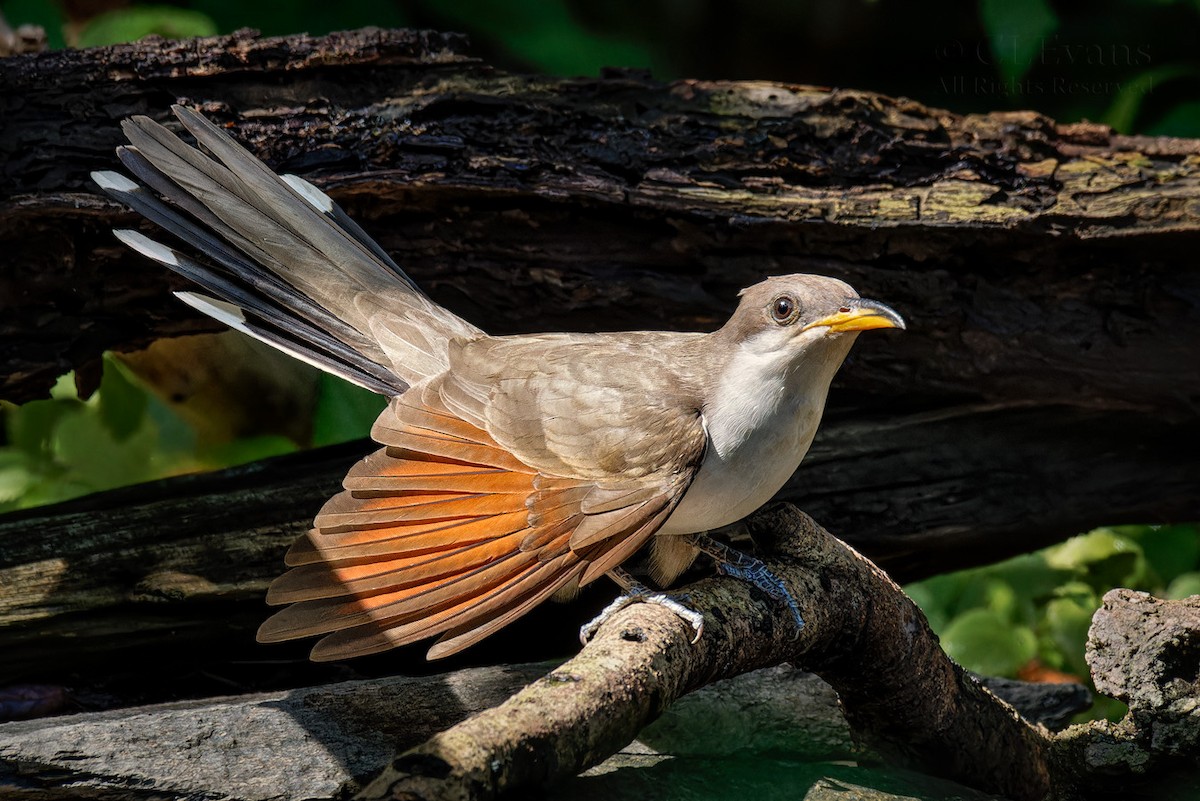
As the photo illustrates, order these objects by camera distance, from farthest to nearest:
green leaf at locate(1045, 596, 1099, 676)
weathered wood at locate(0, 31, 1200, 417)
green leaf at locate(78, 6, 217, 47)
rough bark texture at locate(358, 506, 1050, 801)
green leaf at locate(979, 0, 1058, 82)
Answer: green leaf at locate(78, 6, 217, 47), green leaf at locate(979, 0, 1058, 82), green leaf at locate(1045, 596, 1099, 676), weathered wood at locate(0, 31, 1200, 417), rough bark texture at locate(358, 506, 1050, 801)

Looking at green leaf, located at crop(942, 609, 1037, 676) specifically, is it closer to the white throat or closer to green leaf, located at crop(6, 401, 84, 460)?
the white throat

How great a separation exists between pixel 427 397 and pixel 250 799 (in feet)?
3.28

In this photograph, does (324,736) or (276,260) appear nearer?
(324,736)

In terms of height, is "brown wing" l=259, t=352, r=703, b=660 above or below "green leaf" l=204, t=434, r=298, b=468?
above

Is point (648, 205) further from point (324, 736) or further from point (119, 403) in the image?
point (119, 403)

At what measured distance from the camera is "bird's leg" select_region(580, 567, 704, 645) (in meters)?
2.53

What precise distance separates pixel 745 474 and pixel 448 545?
0.68 metres

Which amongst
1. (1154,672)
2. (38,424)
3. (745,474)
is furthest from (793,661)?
(38,424)

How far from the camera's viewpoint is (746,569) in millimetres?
2869

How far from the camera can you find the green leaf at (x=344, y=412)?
13.4 ft

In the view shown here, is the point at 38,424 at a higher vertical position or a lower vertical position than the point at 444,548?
lower

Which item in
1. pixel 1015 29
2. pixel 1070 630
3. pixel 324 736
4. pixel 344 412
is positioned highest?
pixel 1015 29

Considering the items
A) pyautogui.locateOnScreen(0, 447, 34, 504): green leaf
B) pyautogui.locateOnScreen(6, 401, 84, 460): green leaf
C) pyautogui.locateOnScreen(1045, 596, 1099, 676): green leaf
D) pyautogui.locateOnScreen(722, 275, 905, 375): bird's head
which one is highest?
pyautogui.locateOnScreen(722, 275, 905, 375): bird's head

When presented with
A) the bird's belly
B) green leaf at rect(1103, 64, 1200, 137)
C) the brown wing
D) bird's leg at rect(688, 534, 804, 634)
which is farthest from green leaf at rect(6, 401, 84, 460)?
green leaf at rect(1103, 64, 1200, 137)
